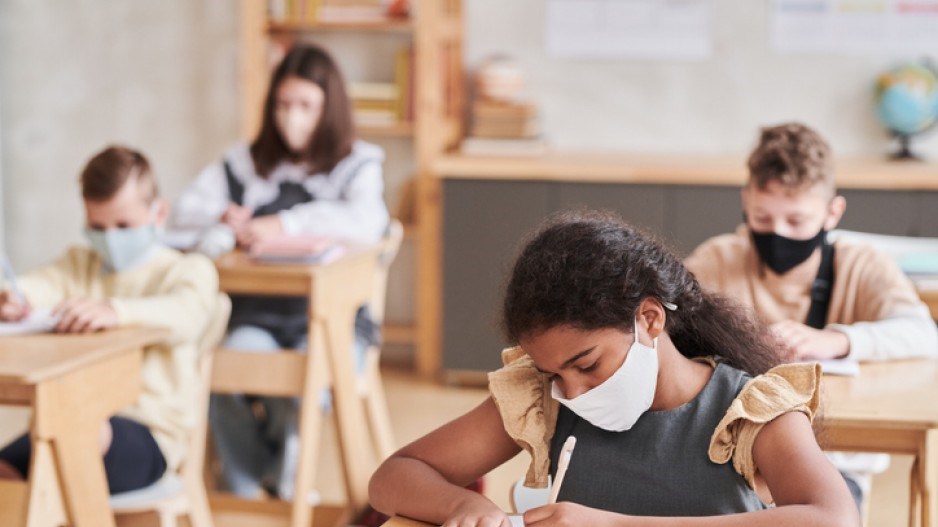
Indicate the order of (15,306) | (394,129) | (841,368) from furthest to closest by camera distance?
(394,129), (15,306), (841,368)

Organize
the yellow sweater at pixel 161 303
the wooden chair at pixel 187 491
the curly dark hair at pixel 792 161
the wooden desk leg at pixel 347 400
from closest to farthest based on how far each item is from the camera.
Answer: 1. the curly dark hair at pixel 792 161
2. the wooden chair at pixel 187 491
3. the yellow sweater at pixel 161 303
4. the wooden desk leg at pixel 347 400

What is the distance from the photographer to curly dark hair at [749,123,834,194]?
7.29ft

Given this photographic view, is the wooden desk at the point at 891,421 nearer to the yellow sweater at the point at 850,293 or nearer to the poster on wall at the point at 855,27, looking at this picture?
the yellow sweater at the point at 850,293

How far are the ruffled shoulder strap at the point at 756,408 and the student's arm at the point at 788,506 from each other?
34 millimetres

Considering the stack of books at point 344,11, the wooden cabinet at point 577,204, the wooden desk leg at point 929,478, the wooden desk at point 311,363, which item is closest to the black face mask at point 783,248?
the wooden desk leg at point 929,478

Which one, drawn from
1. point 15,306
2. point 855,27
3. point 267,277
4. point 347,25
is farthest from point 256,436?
point 855,27

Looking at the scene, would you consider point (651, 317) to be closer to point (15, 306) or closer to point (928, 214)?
point (15, 306)

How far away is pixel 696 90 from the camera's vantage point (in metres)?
4.73

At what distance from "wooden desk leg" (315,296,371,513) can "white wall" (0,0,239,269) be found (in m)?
2.24

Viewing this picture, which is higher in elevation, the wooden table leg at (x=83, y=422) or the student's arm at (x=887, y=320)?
the student's arm at (x=887, y=320)

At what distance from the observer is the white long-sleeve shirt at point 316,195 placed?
3.36 meters

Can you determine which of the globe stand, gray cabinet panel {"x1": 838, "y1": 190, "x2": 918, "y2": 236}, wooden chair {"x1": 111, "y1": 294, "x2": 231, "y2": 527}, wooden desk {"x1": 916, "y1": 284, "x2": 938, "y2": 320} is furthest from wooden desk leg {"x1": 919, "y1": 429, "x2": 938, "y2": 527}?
the globe stand

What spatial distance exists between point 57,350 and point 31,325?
209mm

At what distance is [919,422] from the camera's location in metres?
1.72
